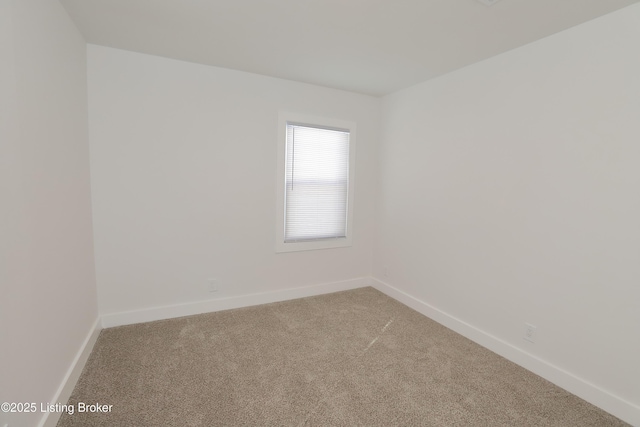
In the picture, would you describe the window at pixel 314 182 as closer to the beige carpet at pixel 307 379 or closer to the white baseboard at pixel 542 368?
the beige carpet at pixel 307 379

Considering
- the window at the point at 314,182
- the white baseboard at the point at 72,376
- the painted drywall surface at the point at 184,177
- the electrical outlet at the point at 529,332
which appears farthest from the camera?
the window at the point at 314,182

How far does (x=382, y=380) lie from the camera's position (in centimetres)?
208

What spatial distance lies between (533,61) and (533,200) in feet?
3.42

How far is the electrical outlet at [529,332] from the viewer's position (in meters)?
2.26

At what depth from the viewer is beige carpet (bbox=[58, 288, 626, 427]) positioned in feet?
5.73

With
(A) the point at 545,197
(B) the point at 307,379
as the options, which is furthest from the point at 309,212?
(A) the point at 545,197

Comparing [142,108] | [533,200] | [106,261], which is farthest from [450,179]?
[106,261]

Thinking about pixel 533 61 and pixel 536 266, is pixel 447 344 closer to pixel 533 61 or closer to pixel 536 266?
pixel 536 266

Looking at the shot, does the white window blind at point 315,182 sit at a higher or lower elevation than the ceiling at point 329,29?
lower

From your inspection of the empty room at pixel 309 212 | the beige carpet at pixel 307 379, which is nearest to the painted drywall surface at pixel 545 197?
the empty room at pixel 309 212

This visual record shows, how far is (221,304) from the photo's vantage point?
312 cm

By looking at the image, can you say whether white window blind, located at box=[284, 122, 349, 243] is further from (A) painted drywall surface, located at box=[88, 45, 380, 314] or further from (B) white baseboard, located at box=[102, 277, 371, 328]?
(B) white baseboard, located at box=[102, 277, 371, 328]

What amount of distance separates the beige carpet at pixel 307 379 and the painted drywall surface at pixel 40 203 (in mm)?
403

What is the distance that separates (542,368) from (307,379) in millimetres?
1737
